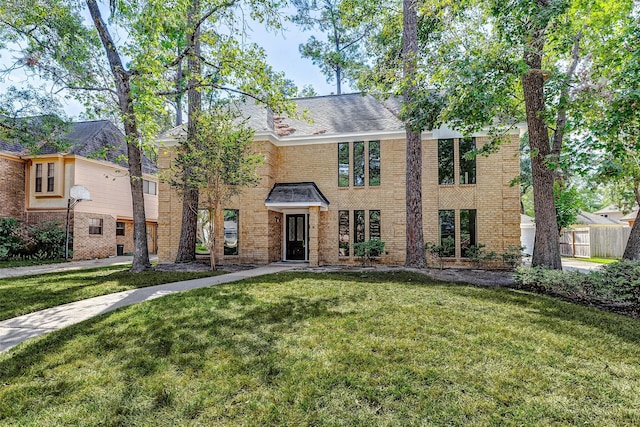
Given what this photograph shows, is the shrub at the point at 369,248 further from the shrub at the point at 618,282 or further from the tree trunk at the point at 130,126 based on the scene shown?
the tree trunk at the point at 130,126

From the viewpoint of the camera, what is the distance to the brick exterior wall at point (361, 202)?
12.8 m

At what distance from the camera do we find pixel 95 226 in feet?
59.3

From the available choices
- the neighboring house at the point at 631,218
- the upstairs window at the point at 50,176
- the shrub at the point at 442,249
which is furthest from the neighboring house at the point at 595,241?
the upstairs window at the point at 50,176

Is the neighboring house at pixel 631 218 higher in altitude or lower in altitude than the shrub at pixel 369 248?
higher

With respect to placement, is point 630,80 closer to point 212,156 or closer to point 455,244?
point 455,244

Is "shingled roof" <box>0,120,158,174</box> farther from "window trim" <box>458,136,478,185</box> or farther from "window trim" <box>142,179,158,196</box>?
"window trim" <box>458,136,478,185</box>

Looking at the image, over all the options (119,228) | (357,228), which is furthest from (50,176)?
(357,228)

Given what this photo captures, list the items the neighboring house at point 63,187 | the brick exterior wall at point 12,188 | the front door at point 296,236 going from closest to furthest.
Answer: the front door at point 296,236 < the brick exterior wall at point 12,188 < the neighboring house at point 63,187

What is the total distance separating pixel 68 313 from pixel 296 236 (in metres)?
10.1

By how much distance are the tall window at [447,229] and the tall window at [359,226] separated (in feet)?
10.2

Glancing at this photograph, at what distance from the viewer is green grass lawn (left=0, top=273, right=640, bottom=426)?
272 centimetres

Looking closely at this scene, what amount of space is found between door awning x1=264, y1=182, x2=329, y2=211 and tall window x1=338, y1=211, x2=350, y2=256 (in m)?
0.78

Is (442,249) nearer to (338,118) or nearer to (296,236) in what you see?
(296,236)

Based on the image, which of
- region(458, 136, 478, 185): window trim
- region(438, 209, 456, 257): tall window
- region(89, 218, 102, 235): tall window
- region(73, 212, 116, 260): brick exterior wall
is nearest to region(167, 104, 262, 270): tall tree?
region(438, 209, 456, 257): tall window
